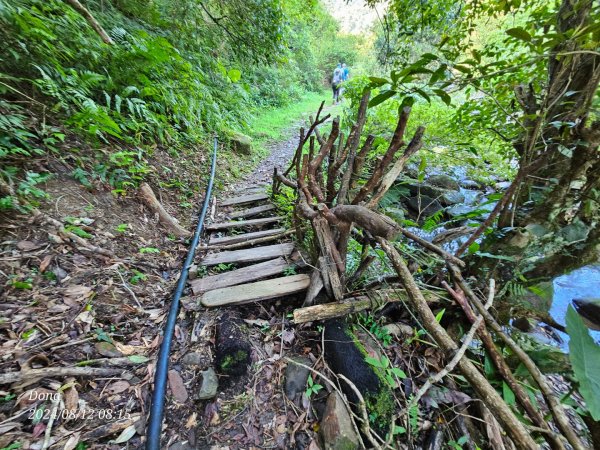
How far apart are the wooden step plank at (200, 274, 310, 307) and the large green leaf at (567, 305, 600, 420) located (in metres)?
1.60

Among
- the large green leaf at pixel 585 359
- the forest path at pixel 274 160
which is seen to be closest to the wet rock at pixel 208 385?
the large green leaf at pixel 585 359

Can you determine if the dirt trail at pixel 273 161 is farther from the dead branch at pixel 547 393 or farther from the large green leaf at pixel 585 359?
the large green leaf at pixel 585 359

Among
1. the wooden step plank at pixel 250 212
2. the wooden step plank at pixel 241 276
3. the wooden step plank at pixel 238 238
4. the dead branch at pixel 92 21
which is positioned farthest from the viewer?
the wooden step plank at pixel 250 212

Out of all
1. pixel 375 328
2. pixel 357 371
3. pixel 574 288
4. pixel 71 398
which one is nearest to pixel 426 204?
pixel 574 288

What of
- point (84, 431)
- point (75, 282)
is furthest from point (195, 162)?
point (84, 431)

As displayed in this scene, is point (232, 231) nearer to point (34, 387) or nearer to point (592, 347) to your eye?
point (34, 387)

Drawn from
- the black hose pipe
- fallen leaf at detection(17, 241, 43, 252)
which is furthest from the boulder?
fallen leaf at detection(17, 241, 43, 252)

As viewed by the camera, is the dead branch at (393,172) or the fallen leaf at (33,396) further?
the dead branch at (393,172)

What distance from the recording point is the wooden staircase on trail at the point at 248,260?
86.0 inches

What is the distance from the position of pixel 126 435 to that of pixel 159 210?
2294 millimetres

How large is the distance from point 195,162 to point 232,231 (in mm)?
1895

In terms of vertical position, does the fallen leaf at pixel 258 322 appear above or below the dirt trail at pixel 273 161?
below

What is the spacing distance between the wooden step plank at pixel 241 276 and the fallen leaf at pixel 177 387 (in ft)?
2.24

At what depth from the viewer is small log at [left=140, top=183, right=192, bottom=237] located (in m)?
3.08
